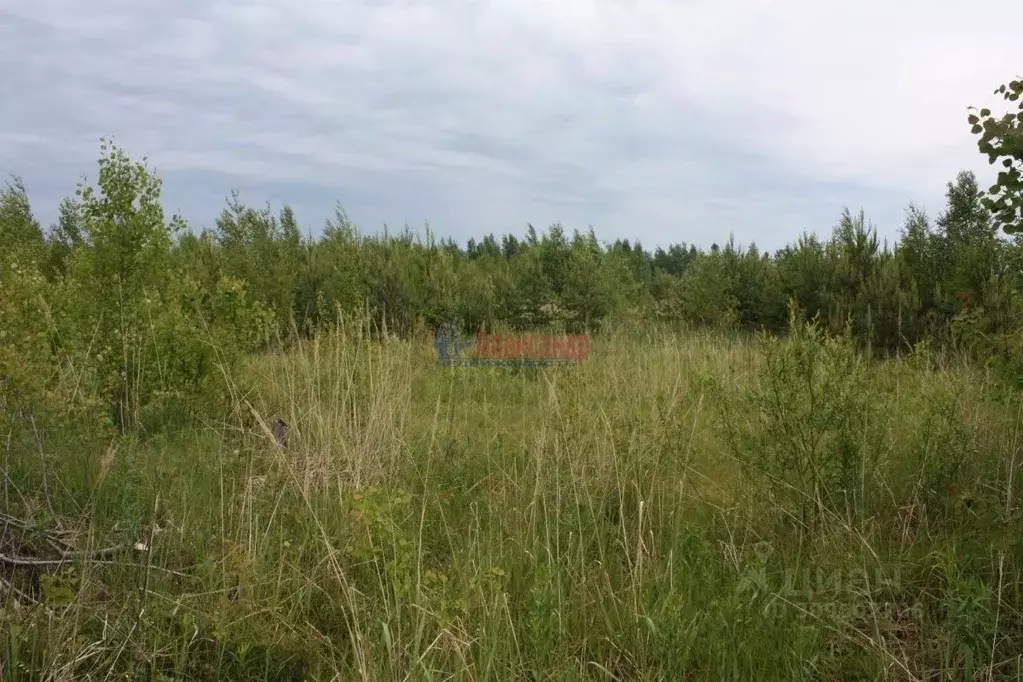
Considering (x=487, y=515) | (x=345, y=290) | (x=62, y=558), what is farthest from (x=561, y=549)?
(x=345, y=290)

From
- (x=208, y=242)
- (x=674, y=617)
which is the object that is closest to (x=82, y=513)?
(x=674, y=617)

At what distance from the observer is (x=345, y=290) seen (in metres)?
14.1

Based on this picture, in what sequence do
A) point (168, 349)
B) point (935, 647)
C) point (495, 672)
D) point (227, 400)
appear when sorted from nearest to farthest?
point (495, 672)
point (935, 647)
point (168, 349)
point (227, 400)

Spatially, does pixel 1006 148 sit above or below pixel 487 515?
above

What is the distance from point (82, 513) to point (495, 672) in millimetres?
2247

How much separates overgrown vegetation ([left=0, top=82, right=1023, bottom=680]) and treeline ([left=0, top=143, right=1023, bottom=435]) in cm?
5

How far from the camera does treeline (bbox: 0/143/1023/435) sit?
521 centimetres

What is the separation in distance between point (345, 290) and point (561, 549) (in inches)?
466

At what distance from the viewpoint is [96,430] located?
14.7 feet

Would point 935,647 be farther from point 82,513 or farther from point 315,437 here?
point 82,513

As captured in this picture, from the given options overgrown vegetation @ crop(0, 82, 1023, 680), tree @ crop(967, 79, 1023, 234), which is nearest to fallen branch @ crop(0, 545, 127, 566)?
overgrown vegetation @ crop(0, 82, 1023, 680)

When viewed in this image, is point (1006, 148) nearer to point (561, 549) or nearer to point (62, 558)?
point (561, 549)

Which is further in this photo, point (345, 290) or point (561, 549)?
point (345, 290)

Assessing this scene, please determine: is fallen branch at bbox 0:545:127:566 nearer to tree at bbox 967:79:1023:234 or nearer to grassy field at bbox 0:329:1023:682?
grassy field at bbox 0:329:1023:682
